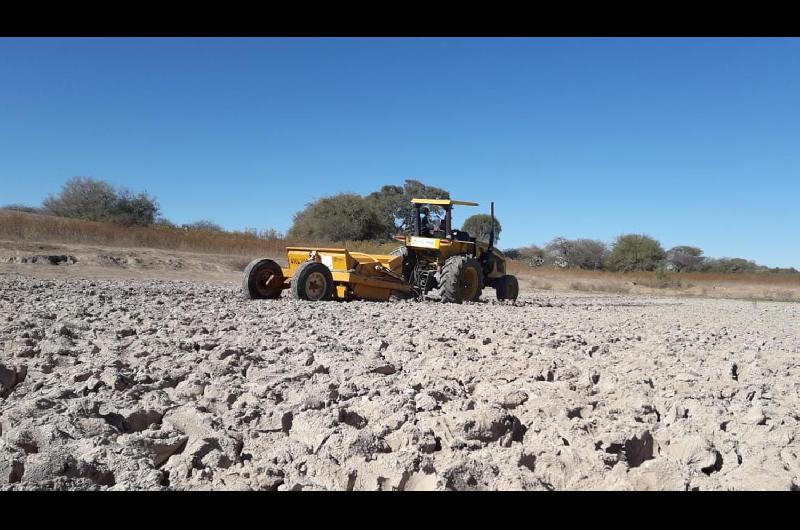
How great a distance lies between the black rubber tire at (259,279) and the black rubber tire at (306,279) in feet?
2.75

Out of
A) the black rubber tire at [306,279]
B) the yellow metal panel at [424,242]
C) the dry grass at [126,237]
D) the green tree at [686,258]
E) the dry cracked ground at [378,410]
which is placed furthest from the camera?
the green tree at [686,258]

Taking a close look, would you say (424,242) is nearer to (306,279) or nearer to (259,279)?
(306,279)

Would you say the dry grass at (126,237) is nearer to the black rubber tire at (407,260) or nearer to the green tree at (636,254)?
the black rubber tire at (407,260)

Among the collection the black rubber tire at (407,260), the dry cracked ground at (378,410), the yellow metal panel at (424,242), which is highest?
Answer: the yellow metal panel at (424,242)

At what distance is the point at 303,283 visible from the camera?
10.7 metres

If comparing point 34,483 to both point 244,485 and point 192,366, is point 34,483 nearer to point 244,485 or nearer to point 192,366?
point 244,485

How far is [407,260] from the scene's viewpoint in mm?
13461

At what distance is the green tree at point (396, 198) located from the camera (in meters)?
38.6

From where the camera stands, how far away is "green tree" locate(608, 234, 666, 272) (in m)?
50.6

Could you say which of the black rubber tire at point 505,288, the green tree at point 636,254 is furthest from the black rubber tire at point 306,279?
the green tree at point 636,254

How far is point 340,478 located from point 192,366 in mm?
2169

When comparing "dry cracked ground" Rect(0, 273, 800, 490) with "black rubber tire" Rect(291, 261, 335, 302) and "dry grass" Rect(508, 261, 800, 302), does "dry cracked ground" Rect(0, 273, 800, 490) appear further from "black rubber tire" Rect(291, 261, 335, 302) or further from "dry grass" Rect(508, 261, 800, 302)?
"dry grass" Rect(508, 261, 800, 302)

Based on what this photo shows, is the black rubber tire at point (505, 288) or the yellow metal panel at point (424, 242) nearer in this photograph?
the yellow metal panel at point (424, 242)

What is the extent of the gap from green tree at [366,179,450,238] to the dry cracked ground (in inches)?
1129
